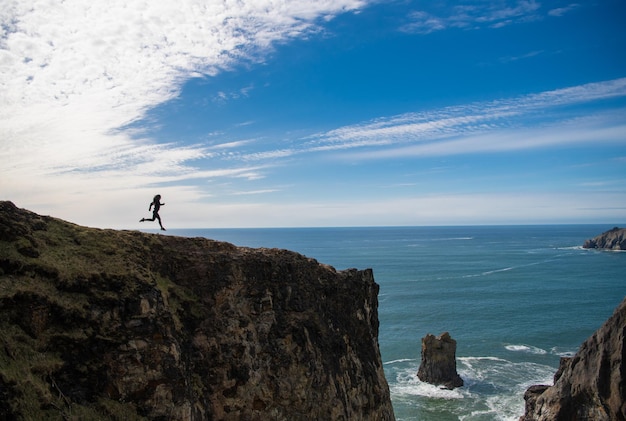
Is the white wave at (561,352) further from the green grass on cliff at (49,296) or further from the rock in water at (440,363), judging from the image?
the green grass on cliff at (49,296)

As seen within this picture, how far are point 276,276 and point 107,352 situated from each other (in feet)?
46.4

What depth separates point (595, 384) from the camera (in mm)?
42469

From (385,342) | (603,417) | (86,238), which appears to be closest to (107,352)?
(86,238)

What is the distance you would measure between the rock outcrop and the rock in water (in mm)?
19207

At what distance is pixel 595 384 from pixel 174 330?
128 ft

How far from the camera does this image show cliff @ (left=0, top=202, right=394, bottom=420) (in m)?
21.9

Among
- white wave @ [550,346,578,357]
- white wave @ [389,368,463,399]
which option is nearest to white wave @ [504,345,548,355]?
white wave @ [550,346,578,357]

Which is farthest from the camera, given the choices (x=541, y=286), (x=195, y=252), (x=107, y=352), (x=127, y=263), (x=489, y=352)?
(x=541, y=286)

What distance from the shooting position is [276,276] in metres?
34.8

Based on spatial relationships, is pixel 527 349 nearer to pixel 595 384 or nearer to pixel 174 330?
pixel 595 384

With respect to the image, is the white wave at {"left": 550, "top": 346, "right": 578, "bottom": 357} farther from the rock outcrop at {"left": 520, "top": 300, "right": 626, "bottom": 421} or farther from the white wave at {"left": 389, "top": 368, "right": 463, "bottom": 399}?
the rock outcrop at {"left": 520, "top": 300, "right": 626, "bottom": 421}

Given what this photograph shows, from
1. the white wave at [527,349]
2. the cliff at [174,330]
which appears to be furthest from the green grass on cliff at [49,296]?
the white wave at [527,349]

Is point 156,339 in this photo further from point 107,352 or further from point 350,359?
point 350,359

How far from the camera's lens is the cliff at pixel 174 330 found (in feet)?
71.8
